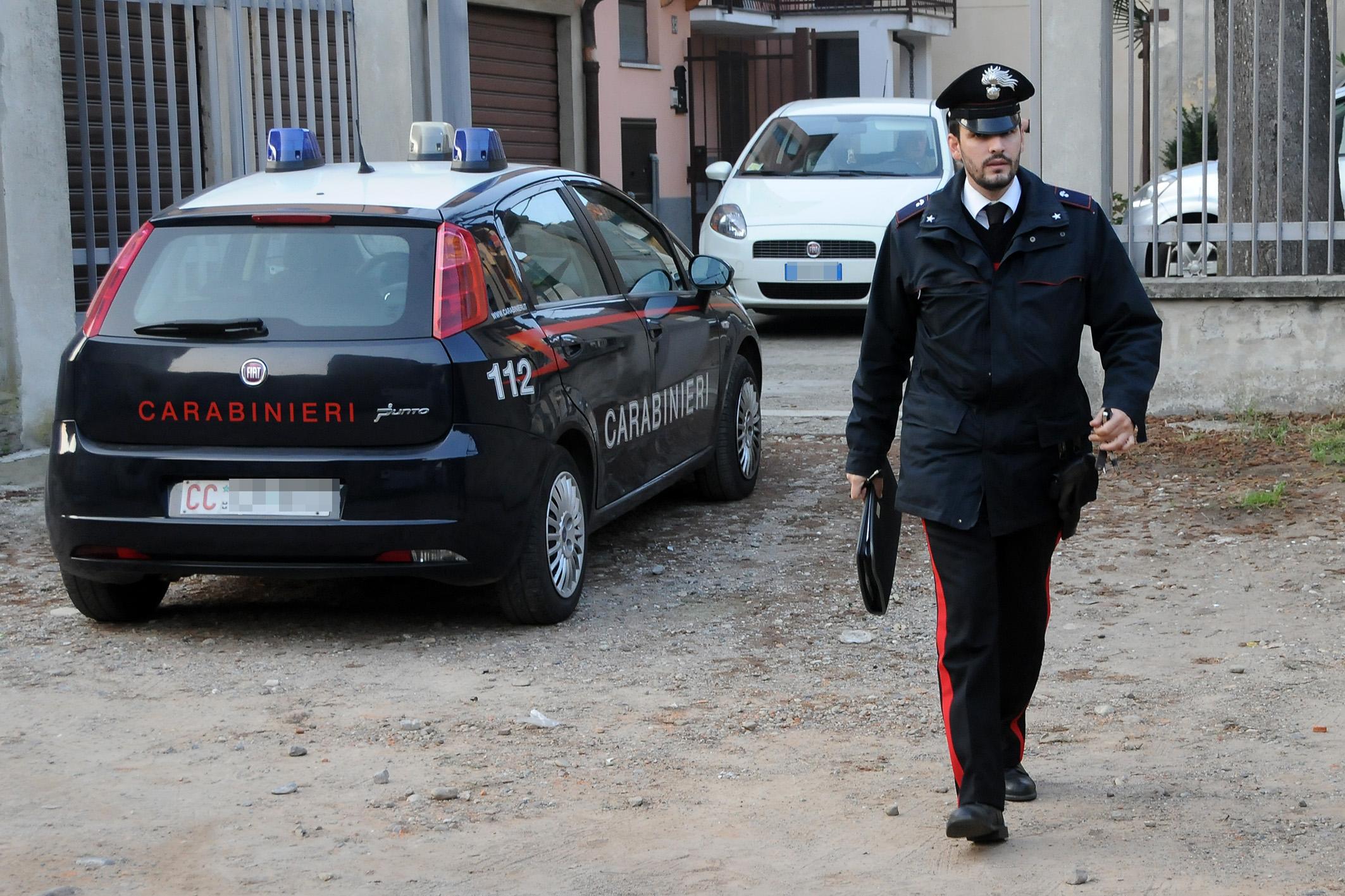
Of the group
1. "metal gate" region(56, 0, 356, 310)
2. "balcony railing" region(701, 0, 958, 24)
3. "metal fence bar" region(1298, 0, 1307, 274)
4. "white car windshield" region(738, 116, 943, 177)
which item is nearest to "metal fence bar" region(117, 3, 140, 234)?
"metal gate" region(56, 0, 356, 310)

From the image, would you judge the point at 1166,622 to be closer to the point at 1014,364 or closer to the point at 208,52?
the point at 1014,364

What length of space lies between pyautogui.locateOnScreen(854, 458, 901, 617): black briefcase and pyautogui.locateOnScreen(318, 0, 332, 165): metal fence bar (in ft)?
24.0

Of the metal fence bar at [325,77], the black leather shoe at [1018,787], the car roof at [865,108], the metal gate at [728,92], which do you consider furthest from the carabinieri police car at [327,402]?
the metal gate at [728,92]

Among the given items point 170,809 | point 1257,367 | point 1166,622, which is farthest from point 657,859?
point 1257,367

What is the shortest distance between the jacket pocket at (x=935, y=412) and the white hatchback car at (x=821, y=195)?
889 centimetres

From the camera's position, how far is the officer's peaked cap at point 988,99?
3910mm

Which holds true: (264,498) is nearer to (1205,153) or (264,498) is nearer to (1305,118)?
(1205,153)

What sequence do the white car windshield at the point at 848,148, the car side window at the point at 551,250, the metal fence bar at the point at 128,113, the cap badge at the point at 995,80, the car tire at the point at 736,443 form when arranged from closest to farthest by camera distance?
the cap badge at the point at 995,80, the car side window at the point at 551,250, the car tire at the point at 736,443, the metal fence bar at the point at 128,113, the white car windshield at the point at 848,148

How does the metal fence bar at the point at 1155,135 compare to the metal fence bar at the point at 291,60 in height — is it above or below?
below

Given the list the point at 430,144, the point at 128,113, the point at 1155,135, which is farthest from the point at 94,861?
the point at 1155,135

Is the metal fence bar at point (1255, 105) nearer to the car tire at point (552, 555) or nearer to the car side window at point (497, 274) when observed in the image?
the car tire at point (552, 555)

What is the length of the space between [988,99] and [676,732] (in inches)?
78.8

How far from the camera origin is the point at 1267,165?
9781mm

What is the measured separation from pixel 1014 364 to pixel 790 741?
143 cm
